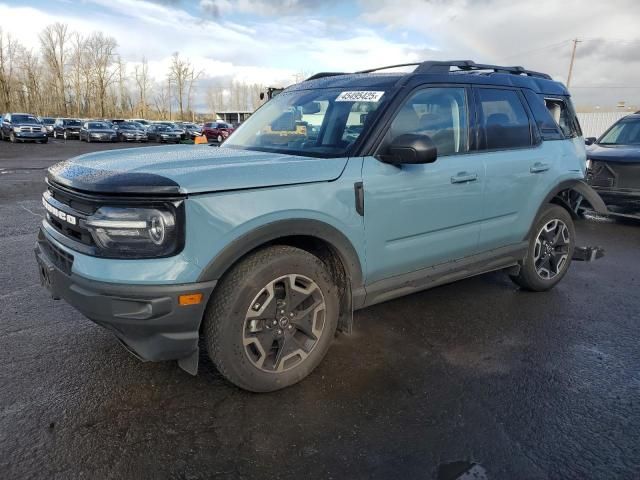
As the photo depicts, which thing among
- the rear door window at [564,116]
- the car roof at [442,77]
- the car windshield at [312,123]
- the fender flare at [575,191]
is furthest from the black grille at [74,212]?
the rear door window at [564,116]

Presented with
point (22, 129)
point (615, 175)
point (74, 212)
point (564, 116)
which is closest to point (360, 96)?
point (74, 212)

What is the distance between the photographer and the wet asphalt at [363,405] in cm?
229

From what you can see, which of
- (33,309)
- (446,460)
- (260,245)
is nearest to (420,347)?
Result: (446,460)

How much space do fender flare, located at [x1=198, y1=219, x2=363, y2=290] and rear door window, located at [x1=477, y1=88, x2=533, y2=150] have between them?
1.59 metres

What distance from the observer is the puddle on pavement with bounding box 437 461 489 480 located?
2.21m

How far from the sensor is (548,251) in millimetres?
4602

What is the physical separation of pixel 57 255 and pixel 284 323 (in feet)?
4.50

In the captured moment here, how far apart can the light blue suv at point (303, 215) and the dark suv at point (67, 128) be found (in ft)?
139

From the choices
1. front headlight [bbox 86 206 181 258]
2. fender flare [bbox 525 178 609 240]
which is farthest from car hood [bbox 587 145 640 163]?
front headlight [bbox 86 206 181 258]

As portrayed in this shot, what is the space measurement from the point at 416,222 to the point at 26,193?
10022 mm

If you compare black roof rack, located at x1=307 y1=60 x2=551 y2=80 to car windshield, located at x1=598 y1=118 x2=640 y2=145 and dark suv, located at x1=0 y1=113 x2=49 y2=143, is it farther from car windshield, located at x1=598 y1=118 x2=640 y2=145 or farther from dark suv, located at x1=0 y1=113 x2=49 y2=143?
dark suv, located at x1=0 y1=113 x2=49 y2=143

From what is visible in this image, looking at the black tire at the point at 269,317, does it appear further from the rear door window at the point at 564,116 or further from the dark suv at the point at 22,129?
the dark suv at the point at 22,129

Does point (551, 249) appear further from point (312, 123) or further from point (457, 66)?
point (312, 123)

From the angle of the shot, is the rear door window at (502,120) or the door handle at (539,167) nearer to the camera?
the rear door window at (502,120)
